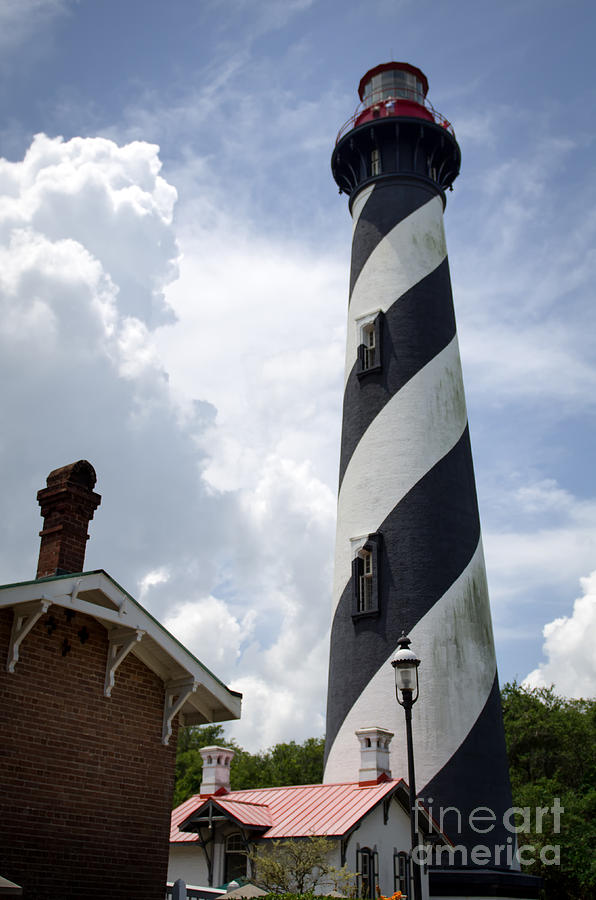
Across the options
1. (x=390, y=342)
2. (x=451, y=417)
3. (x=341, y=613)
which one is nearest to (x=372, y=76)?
(x=390, y=342)

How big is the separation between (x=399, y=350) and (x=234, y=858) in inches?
482

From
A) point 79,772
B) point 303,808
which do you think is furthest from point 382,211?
point 79,772

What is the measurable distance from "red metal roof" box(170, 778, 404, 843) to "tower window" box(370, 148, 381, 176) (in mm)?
16171

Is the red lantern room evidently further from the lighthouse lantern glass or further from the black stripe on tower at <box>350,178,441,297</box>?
the black stripe on tower at <box>350,178,441,297</box>

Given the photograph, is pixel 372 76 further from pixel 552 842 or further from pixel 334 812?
pixel 552 842

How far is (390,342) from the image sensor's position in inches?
884

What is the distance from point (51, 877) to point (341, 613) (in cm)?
1162

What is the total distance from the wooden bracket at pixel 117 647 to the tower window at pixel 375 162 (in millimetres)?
17137

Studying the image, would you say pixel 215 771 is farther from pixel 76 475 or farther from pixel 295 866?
pixel 76 475

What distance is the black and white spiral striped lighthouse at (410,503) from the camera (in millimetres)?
18828

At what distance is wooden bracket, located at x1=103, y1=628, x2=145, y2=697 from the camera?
11406mm

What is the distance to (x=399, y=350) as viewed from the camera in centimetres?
2228

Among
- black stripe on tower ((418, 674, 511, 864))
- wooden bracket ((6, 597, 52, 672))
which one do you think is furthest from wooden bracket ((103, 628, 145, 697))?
black stripe on tower ((418, 674, 511, 864))

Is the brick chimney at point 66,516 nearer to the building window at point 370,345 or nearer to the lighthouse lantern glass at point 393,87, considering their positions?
the building window at point 370,345
